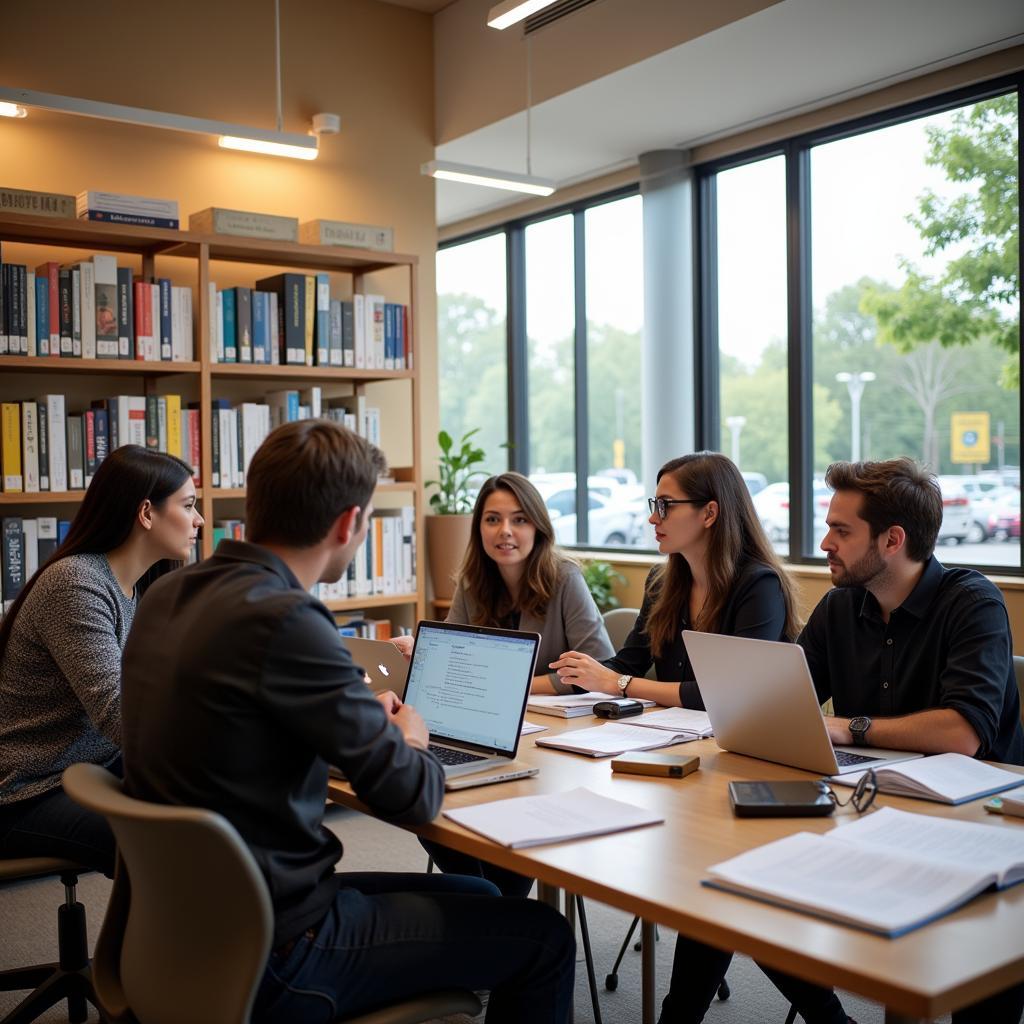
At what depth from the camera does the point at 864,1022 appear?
2611 millimetres

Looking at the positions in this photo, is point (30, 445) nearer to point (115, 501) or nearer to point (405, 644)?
point (115, 501)

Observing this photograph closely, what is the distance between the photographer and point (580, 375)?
6.20 m

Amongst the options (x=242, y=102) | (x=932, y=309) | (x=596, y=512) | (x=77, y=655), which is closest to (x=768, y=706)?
(x=77, y=655)

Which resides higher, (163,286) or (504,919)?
(163,286)

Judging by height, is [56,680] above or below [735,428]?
below

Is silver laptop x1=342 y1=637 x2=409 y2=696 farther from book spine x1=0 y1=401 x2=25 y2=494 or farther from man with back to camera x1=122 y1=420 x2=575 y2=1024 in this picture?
book spine x1=0 y1=401 x2=25 y2=494

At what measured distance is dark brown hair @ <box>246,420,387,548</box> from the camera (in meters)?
1.73

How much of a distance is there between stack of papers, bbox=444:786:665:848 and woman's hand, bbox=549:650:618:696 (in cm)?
87

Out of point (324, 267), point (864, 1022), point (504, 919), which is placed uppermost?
point (324, 267)

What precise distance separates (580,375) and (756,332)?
117 centimetres

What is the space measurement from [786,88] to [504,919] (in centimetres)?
385

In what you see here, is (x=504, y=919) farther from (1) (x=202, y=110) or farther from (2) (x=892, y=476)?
(1) (x=202, y=110)

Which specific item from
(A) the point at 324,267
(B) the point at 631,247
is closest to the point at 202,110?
(A) the point at 324,267

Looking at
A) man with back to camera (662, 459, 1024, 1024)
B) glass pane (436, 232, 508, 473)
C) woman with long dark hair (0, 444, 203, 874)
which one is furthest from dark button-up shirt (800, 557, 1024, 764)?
glass pane (436, 232, 508, 473)
